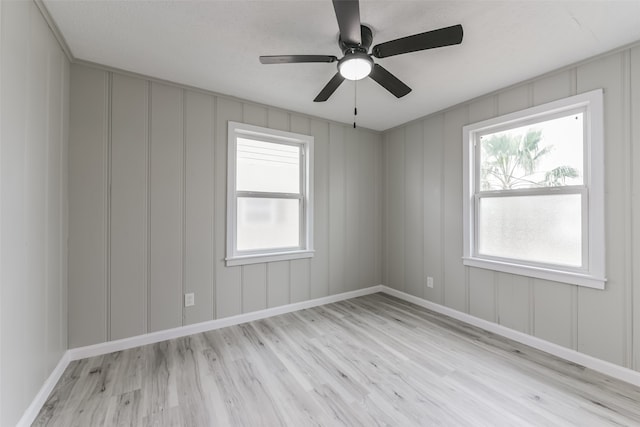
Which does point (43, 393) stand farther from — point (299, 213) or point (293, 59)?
point (293, 59)

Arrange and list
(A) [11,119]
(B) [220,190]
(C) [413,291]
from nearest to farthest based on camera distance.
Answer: (A) [11,119] → (B) [220,190] → (C) [413,291]

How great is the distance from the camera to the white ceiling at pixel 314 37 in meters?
1.67

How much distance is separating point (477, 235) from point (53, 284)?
12.8ft

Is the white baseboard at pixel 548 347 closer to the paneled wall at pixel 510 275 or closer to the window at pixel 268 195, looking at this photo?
the paneled wall at pixel 510 275

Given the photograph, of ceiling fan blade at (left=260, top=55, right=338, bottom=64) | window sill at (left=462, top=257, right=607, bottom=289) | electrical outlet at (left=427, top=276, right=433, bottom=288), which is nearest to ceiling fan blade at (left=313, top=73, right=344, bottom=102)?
ceiling fan blade at (left=260, top=55, right=338, bottom=64)

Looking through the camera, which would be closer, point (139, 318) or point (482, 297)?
point (139, 318)

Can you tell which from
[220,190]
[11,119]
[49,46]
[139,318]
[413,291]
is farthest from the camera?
[413,291]

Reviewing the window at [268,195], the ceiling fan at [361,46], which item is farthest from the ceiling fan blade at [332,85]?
the window at [268,195]

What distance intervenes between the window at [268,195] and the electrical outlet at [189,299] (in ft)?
1.56

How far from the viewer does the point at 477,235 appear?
9.93 ft

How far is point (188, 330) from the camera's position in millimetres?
2691

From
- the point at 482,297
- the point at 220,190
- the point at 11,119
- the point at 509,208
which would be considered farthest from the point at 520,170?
the point at 11,119

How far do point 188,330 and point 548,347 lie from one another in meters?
3.41

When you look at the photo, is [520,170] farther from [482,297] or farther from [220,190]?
[220,190]
